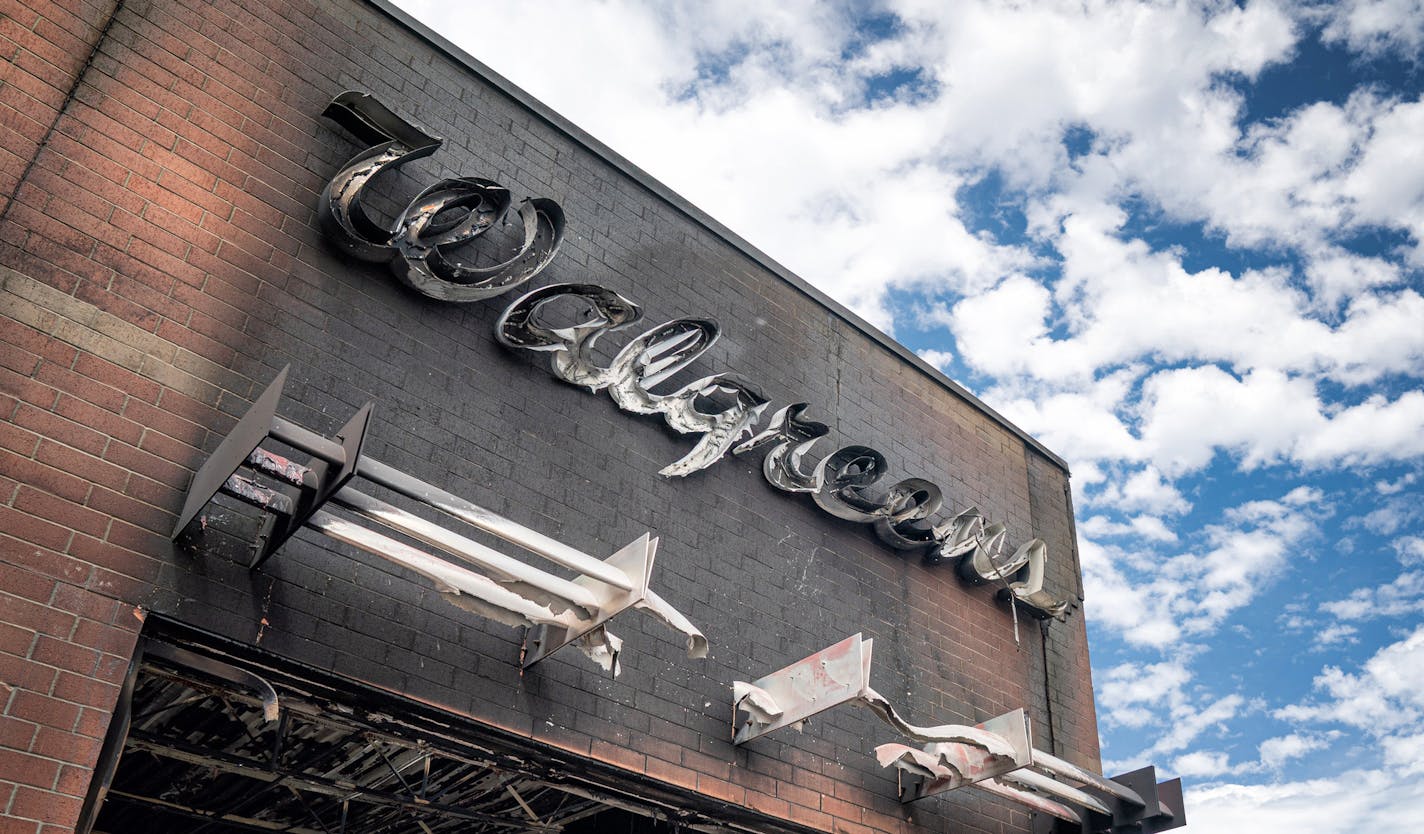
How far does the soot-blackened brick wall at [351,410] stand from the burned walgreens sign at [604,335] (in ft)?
0.58

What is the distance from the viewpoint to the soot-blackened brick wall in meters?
6.22

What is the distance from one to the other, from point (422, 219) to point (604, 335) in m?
1.87

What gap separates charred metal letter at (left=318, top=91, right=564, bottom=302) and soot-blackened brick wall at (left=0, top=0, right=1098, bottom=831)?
194mm

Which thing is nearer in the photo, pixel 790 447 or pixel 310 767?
pixel 310 767

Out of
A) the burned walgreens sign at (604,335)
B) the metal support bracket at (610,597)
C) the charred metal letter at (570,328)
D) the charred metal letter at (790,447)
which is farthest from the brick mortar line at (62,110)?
the charred metal letter at (790,447)

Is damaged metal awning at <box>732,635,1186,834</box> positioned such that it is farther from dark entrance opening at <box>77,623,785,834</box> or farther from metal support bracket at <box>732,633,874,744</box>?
dark entrance opening at <box>77,623,785,834</box>

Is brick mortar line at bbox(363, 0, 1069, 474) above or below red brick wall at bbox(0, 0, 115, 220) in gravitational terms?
above

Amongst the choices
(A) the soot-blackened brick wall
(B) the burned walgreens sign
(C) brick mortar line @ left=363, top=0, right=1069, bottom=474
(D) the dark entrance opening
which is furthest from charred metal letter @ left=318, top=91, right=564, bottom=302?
(D) the dark entrance opening

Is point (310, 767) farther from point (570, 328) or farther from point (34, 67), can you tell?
point (34, 67)

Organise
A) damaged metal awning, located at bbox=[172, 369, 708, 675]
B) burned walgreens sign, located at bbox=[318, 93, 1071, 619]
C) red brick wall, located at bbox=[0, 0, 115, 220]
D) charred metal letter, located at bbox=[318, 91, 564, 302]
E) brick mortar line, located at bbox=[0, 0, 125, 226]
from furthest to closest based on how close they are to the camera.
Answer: burned walgreens sign, located at bbox=[318, 93, 1071, 619] → charred metal letter, located at bbox=[318, 91, 564, 302] → red brick wall, located at bbox=[0, 0, 115, 220] → brick mortar line, located at bbox=[0, 0, 125, 226] → damaged metal awning, located at bbox=[172, 369, 708, 675]

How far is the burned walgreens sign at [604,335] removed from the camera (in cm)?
804

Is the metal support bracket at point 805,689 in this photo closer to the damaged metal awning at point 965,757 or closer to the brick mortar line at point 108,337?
the damaged metal awning at point 965,757

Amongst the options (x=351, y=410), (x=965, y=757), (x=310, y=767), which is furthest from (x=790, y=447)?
(x=310, y=767)

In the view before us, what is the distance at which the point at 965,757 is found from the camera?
29.9ft
